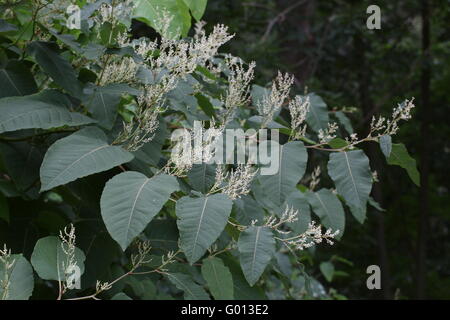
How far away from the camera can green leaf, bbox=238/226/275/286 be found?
1.42 metres

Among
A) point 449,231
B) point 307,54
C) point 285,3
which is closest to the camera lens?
point 307,54

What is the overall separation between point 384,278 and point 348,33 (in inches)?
131

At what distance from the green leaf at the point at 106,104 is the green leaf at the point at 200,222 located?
0.41m

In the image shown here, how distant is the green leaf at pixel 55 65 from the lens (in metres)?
1.77

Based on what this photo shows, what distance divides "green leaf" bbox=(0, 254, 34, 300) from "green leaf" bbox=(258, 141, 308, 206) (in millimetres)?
604

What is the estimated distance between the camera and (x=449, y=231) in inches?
418

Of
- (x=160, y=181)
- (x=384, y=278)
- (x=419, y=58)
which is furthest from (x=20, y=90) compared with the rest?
(x=384, y=278)

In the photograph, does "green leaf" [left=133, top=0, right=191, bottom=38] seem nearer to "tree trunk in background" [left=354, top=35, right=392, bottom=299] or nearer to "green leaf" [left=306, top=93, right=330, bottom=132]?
"green leaf" [left=306, top=93, right=330, bottom=132]

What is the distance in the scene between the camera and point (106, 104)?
67.8 inches

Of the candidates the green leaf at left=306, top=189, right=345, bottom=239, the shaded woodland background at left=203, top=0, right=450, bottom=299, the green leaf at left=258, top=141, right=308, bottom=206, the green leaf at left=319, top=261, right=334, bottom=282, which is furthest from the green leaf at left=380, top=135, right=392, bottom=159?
the shaded woodland background at left=203, top=0, right=450, bottom=299

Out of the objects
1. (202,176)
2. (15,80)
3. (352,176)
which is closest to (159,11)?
(15,80)

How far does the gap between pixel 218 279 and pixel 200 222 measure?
49cm
